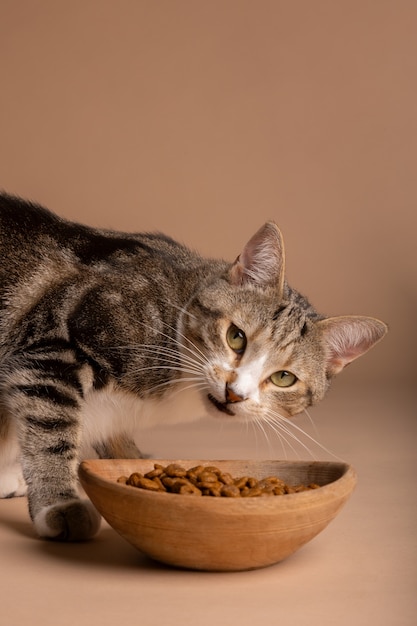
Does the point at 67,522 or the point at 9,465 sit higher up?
the point at 67,522

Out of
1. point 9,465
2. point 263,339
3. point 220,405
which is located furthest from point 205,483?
point 9,465

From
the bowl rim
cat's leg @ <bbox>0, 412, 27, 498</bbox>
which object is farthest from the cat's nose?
cat's leg @ <bbox>0, 412, 27, 498</bbox>

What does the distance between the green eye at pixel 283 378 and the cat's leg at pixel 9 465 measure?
760 millimetres

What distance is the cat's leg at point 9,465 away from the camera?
271 cm

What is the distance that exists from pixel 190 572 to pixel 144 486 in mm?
219

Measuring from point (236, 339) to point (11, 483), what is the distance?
828 mm

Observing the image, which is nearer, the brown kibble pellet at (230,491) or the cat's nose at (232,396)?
the brown kibble pellet at (230,491)

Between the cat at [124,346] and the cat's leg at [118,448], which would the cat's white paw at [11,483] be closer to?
the cat at [124,346]

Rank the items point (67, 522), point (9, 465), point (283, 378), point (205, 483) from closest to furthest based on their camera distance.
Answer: point (205, 483) → point (67, 522) → point (283, 378) → point (9, 465)

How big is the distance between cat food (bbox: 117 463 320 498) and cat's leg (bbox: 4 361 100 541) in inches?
8.2

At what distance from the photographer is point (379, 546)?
2.41 m

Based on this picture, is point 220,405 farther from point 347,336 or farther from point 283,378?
point 347,336

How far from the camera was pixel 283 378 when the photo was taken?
8.45 feet

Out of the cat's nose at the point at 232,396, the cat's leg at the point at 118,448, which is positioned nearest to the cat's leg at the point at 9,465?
the cat's leg at the point at 118,448
